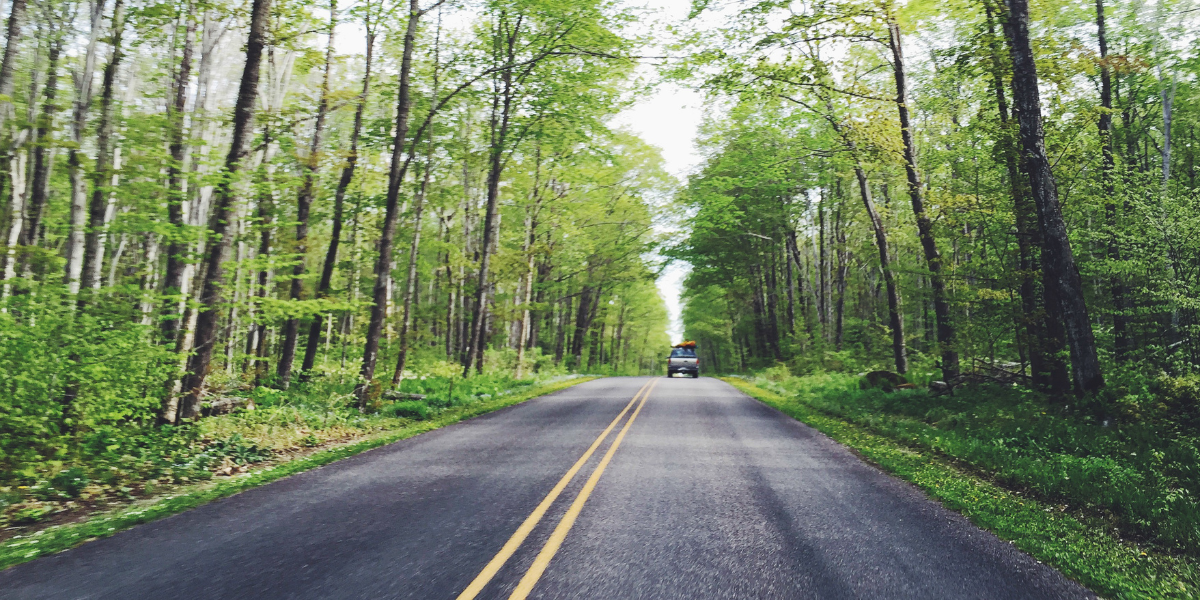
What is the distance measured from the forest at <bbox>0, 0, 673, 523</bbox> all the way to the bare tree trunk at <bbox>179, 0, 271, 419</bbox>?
0.16ft

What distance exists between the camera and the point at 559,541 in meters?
4.84

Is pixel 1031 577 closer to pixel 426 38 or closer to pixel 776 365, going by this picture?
pixel 426 38

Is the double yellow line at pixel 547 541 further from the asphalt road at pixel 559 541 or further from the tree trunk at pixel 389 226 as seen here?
the tree trunk at pixel 389 226

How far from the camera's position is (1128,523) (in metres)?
5.43

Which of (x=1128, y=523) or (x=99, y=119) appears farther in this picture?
(x=99, y=119)

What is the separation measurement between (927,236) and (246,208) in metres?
19.5

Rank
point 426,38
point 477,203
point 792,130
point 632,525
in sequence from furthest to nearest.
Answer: point 477,203
point 792,130
point 426,38
point 632,525

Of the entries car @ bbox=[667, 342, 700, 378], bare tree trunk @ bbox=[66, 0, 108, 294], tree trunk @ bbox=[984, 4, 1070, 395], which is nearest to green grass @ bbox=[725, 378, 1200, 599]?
tree trunk @ bbox=[984, 4, 1070, 395]

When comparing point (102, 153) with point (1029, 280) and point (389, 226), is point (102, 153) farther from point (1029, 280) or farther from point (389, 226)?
point (1029, 280)

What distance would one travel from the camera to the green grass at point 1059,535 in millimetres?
4176

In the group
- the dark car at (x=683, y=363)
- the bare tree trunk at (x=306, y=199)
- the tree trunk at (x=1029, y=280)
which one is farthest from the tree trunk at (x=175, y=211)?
the dark car at (x=683, y=363)

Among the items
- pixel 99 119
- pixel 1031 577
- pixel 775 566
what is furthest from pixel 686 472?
pixel 99 119

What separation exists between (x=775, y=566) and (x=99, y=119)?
502 inches

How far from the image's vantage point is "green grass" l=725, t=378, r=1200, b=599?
4.18 m
